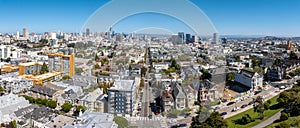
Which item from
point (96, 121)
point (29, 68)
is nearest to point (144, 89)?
point (96, 121)

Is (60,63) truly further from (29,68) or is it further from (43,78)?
(29,68)

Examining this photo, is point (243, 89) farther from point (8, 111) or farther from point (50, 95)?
point (8, 111)

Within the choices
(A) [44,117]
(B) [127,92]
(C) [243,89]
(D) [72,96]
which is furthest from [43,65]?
(B) [127,92]

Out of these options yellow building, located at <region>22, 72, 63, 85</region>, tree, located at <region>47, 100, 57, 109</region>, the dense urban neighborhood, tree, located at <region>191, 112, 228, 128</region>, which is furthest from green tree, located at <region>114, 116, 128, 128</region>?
yellow building, located at <region>22, 72, 63, 85</region>

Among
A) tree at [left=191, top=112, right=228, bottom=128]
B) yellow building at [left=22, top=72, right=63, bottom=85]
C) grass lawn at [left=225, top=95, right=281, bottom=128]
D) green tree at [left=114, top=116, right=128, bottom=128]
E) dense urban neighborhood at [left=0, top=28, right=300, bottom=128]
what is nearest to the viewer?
dense urban neighborhood at [left=0, top=28, right=300, bottom=128]

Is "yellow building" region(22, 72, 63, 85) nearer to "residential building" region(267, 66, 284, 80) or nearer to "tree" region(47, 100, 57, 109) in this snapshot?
"tree" region(47, 100, 57, 109)

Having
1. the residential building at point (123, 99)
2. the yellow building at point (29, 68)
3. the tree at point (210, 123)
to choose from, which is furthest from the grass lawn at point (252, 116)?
the yellow building at point (29, 68)
